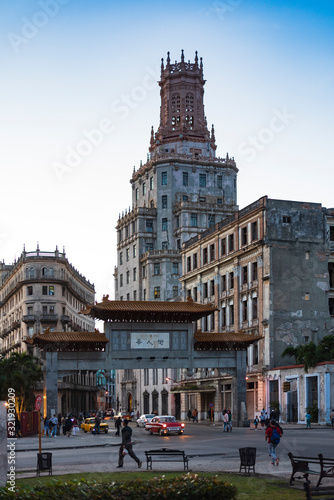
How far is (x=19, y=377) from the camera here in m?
74.4

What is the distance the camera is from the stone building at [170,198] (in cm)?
11969

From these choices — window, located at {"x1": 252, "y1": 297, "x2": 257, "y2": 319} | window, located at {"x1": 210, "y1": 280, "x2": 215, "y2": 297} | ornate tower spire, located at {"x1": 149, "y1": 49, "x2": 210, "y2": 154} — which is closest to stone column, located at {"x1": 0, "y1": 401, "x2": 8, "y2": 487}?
window, located at {"x1": 252, "y1": 297, "x2": 257, "y2": 319}

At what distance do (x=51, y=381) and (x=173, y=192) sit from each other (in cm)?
6842

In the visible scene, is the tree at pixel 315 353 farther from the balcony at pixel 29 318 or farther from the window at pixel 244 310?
the balcony at pixel 29 318

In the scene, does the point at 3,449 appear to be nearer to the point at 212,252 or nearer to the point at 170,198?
the point at 212,252

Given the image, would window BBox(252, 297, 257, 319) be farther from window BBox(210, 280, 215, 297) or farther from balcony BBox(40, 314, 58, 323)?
balcony BBox(40, 314, 58, 323)

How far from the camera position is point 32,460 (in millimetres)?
32312

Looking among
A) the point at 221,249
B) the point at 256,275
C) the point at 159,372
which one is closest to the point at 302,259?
the point at 256,275

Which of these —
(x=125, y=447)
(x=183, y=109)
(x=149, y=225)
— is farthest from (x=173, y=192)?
(x=125, y=447)

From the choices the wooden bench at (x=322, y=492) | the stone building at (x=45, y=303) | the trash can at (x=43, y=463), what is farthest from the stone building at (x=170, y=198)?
the wooden bench at (x=322, y=492)

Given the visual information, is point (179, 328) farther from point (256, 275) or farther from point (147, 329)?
point (256, 275)

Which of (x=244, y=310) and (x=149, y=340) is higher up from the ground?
(x=244, y=310)

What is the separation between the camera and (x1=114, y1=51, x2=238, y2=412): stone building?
11969 centimetres

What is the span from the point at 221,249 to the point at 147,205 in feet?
141
